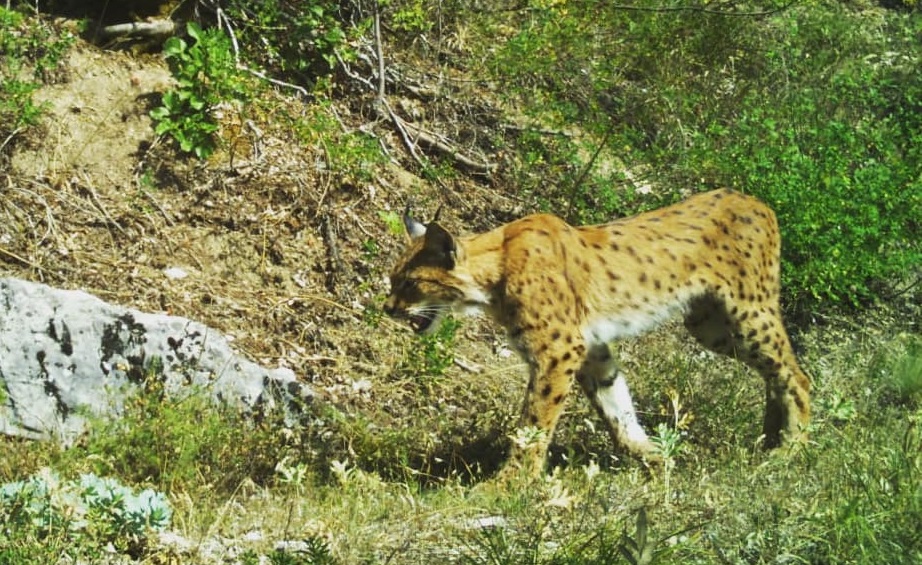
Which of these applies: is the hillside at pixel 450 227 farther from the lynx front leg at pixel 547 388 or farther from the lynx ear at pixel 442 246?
the lynx ear at pixel 442 246

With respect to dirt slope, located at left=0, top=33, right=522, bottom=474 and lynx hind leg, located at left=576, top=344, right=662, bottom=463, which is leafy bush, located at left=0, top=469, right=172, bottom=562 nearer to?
dirt slope, located at left=0, top=33, right=522, bottom=474

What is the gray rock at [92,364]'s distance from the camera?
716 centimetres

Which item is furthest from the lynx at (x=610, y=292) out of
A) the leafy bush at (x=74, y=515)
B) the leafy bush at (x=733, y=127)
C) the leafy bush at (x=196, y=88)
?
the leafy bush at (x=74, y=515)

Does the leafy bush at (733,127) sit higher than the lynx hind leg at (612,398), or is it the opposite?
the leafy bush at (733,127)

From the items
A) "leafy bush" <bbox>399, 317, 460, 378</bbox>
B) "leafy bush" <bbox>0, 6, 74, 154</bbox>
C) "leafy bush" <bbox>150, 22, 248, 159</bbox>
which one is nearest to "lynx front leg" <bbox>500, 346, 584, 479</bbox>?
"leafy bush" <bbox>399, 317, 460, 378</bbox>

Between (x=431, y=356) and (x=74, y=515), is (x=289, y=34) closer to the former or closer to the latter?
(x=431, y=356)

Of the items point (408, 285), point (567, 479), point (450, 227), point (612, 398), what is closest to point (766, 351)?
point (612, 398)

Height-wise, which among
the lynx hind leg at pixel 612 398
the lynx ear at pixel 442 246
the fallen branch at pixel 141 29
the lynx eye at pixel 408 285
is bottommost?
the lynx hind leg at pixel 612 398

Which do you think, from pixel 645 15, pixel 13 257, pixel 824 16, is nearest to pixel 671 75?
pixel 645 15

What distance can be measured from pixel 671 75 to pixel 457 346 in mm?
3746

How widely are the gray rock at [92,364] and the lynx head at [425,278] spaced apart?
0.83 meters

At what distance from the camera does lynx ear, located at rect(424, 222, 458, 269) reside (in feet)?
23.9

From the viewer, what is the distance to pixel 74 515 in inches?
207

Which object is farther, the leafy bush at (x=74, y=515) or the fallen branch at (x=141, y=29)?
the fallen branch at (x=141, y=29)
